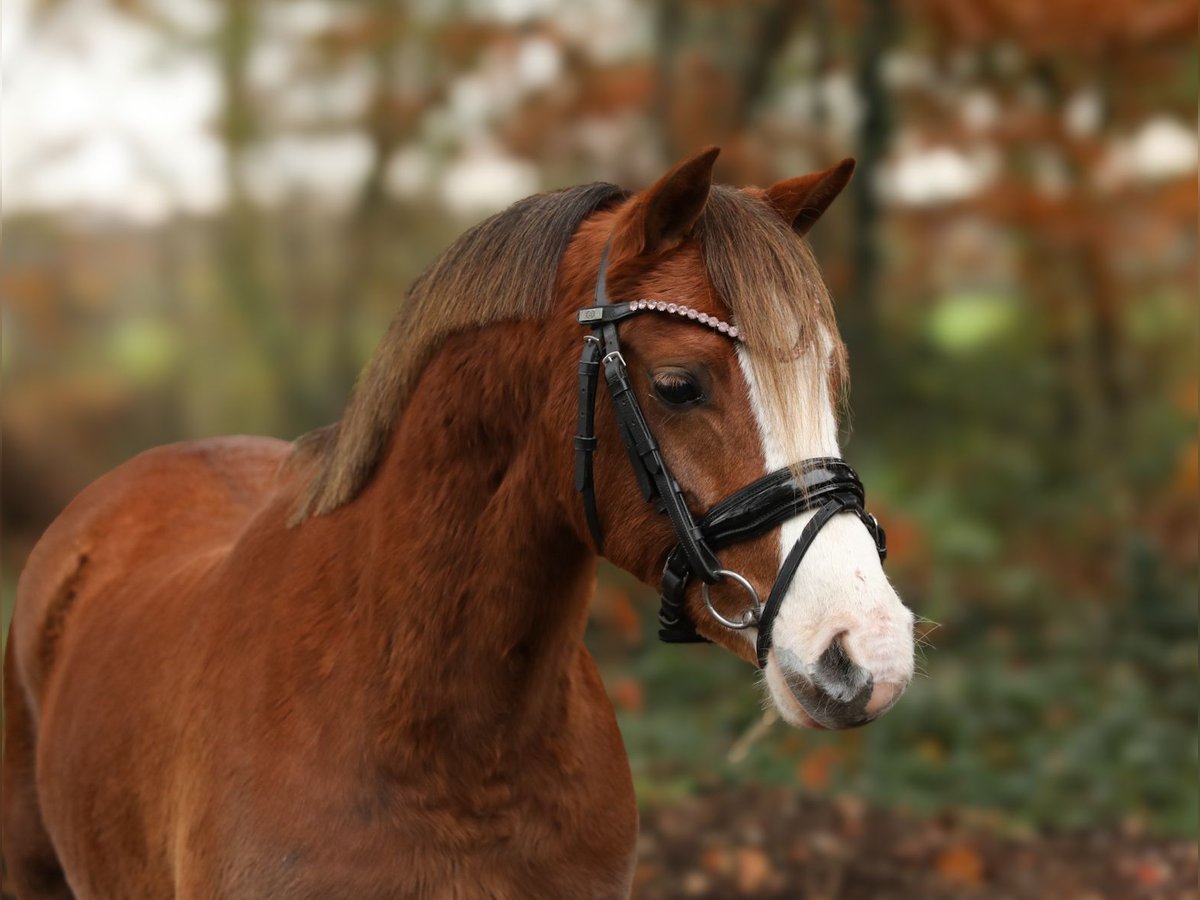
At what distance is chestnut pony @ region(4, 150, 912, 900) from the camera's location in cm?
211

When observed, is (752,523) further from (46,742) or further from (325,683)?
(46,742)

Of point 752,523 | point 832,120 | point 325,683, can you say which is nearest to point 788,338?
point 752,523

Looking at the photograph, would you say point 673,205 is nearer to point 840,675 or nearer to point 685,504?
point 685,504

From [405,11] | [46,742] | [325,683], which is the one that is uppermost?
[405,11]

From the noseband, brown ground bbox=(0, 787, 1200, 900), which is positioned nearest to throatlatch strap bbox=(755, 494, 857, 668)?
the noseband

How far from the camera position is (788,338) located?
2137mm

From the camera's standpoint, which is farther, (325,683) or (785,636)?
(325,683)

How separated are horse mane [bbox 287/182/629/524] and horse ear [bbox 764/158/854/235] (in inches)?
13.0

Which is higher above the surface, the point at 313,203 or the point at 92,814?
the point at 313,203

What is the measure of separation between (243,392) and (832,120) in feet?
18.1

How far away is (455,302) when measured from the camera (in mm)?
2449

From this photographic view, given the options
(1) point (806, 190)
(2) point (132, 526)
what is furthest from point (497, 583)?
(2) point (132, 526)

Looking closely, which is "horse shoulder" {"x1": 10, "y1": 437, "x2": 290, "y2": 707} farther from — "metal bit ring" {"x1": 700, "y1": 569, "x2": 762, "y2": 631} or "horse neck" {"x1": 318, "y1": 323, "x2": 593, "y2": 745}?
"metal bit ring" {"x1": 700, "y1": 569, "x2": 762, "y2": 631}

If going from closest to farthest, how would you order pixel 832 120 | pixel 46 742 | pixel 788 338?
pixel 788 338
pixel 46 742
pixel 832 120
